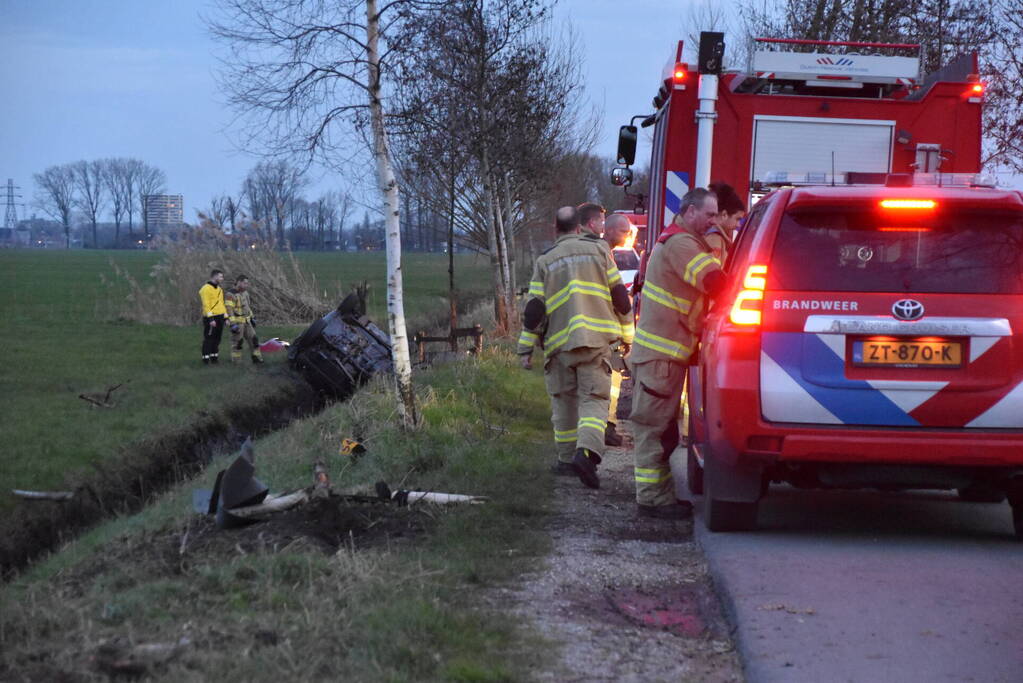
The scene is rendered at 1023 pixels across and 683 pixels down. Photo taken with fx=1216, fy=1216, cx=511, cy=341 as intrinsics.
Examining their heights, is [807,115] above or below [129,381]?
above

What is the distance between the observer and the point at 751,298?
5926mm

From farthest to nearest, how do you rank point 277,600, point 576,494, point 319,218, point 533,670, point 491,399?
point 319,218
point 491,399
point 576,494
point 277,600
point 533,670

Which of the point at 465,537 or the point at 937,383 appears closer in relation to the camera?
the point at 937,383

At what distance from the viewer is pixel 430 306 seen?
36.5 m

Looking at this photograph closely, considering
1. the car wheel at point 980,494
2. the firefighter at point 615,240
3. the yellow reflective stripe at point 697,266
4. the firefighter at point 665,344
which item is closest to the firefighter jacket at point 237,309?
the firefighter at point 615,240

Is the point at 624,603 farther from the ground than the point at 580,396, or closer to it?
closer to it

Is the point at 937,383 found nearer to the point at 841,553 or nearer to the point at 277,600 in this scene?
the point at 841,553

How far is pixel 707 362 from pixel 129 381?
45.8 feet

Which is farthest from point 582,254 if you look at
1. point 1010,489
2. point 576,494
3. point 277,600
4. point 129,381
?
point 129,381

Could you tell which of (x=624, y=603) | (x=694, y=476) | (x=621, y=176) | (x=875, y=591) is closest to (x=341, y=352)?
(x=621, y=176)

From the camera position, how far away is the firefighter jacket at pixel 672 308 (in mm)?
6949

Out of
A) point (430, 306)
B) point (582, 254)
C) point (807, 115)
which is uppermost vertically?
point (807, 115)

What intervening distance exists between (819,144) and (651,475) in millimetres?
4026

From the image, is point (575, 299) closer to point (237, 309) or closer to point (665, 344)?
point (665, 344)
